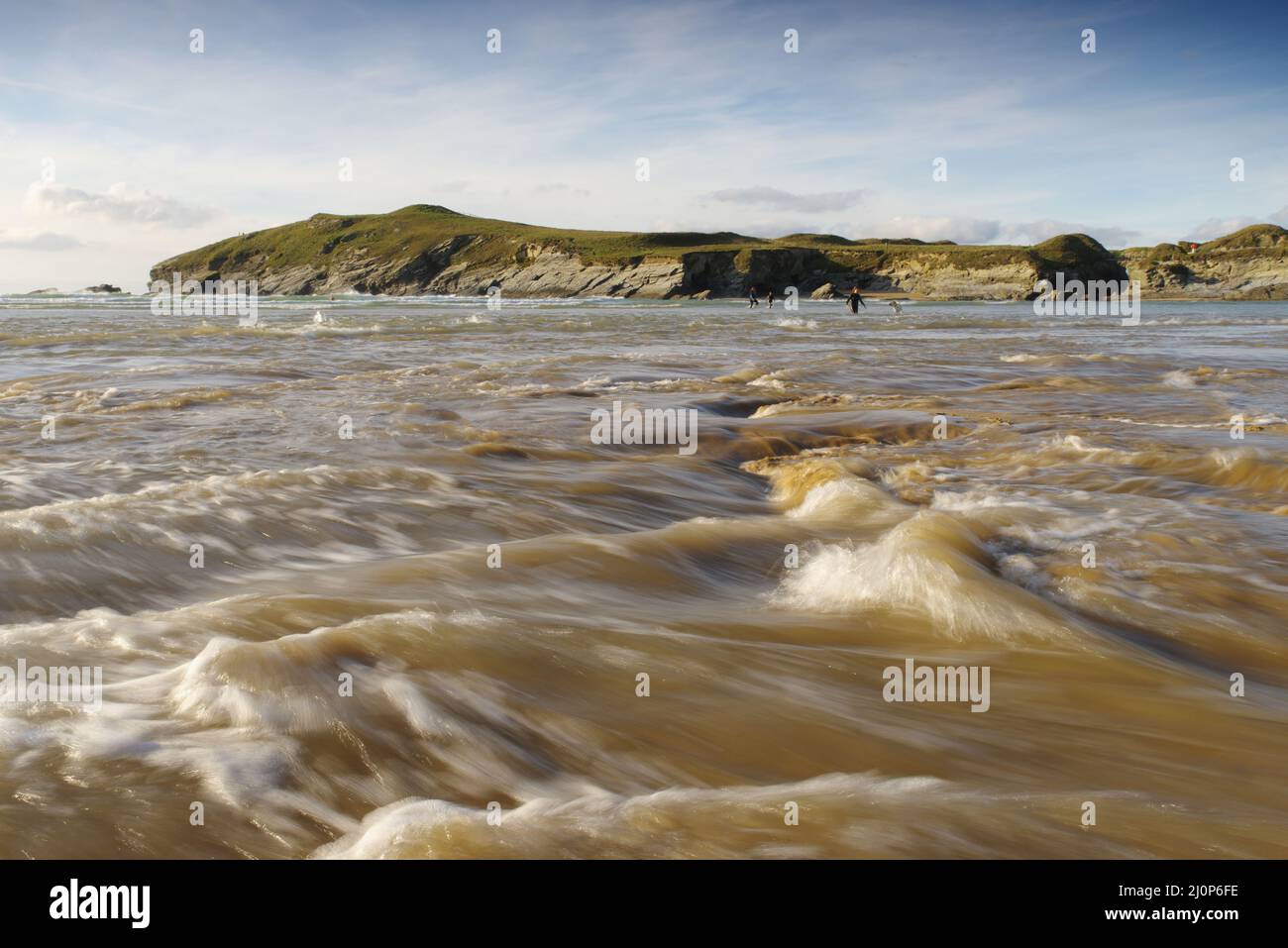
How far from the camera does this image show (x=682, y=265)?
348ft

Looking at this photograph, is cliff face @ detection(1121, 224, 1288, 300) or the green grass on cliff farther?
the green grass on cliff

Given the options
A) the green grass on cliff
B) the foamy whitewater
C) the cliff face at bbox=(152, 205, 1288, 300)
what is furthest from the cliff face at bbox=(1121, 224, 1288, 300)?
the foamy whitewater

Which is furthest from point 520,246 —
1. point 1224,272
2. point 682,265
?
point 1224,272

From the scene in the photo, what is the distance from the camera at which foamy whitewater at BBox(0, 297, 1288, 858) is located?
114 inches

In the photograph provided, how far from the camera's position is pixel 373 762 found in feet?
10.4

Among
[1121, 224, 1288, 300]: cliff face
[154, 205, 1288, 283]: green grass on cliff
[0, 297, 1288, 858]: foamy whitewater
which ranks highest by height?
[154, 205, 1288, 283]: green grass on cliff

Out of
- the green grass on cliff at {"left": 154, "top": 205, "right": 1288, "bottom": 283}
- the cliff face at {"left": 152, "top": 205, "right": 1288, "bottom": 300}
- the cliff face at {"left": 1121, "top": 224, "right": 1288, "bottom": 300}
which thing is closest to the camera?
the cliff face at {"left": 152, "top": 205, "right": 1288, "bottom": 300}

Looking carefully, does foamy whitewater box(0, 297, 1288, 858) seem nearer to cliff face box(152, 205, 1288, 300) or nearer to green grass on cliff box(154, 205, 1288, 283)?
cliff face box(152, 205, 1288, 300)

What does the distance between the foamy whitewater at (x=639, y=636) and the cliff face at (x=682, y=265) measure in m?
86.5

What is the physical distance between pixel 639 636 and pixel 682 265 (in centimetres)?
10506

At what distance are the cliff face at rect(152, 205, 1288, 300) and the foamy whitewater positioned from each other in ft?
284
